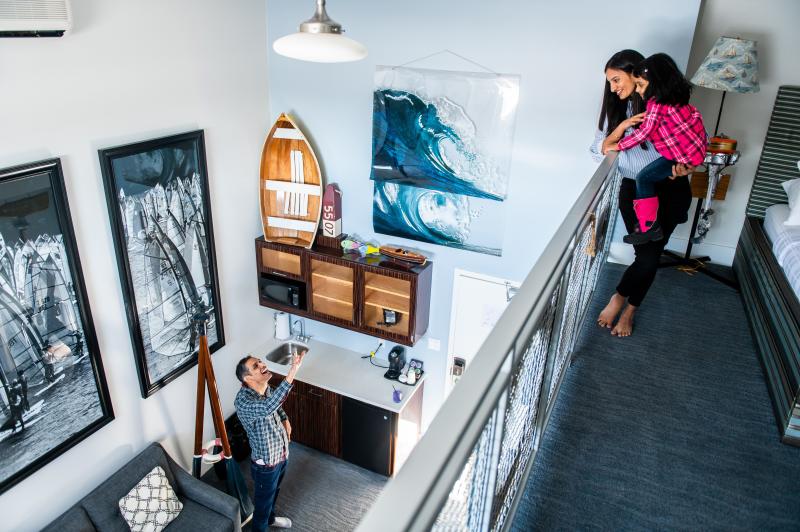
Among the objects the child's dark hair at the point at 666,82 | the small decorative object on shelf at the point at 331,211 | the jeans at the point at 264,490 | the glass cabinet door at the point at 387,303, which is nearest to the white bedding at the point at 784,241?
the child's dark hair at the point at 666,82

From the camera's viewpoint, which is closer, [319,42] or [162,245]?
[319,42]

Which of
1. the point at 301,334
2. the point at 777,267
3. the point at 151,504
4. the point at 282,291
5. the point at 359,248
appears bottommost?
the point at 151,504

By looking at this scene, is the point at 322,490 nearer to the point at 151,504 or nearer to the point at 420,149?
the point at 151,504

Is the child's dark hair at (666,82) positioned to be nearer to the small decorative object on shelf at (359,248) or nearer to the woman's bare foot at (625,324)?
the woman's bare foot at (625,324)

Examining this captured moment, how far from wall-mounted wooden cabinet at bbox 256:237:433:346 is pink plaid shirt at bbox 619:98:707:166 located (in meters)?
2.60

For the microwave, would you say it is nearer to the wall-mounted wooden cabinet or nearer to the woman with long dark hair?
the wall-mounted wooden cabinet

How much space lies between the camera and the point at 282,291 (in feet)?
18.1

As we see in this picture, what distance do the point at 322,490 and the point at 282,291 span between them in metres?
1.84

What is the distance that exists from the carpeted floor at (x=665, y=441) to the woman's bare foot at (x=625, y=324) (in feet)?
0.12

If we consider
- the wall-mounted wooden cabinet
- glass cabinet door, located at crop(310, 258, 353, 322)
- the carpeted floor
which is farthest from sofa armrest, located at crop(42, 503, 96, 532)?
the carpeted floor

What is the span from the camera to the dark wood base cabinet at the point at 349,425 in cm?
536

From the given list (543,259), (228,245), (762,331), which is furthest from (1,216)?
(762,331)

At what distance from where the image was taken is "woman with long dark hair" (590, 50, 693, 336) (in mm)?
2641

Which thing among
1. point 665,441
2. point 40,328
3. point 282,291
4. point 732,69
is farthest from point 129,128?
point 732,69
